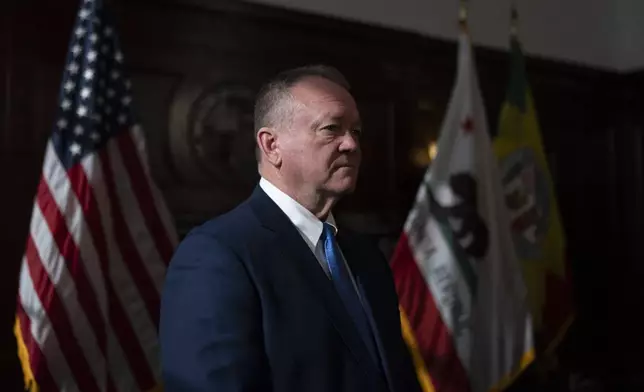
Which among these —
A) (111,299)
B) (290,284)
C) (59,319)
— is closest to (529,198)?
(111,299)

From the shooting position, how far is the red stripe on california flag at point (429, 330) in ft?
8.57

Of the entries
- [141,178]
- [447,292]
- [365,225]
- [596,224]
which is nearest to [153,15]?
[141,178]

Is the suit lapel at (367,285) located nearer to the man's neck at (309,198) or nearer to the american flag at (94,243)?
the man's neck at (309,198)

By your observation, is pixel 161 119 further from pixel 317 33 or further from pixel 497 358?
pixel 497 358

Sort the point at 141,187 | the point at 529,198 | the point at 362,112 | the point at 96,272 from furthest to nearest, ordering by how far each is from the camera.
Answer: the point at 529,198 < the point at 362,112 < the point at 141,187 < the point at 96,272

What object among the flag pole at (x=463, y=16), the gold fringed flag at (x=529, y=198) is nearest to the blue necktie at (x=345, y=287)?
the flag pole at (x=463, y=16)

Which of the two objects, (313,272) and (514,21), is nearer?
(313,272)

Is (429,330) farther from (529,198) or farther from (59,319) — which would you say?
(59,319)

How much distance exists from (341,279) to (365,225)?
5.52ft

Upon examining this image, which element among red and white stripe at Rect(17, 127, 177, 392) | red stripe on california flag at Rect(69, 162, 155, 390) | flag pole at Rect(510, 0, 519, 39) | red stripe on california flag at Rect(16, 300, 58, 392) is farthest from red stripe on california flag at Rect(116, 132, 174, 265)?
flag pole at Rect(510, 0, 519, 39)

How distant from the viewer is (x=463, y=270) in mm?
2691

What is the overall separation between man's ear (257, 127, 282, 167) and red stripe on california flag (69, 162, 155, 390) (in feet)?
3.07

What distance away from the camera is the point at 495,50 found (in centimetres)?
339

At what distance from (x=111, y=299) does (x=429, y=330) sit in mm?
1102
